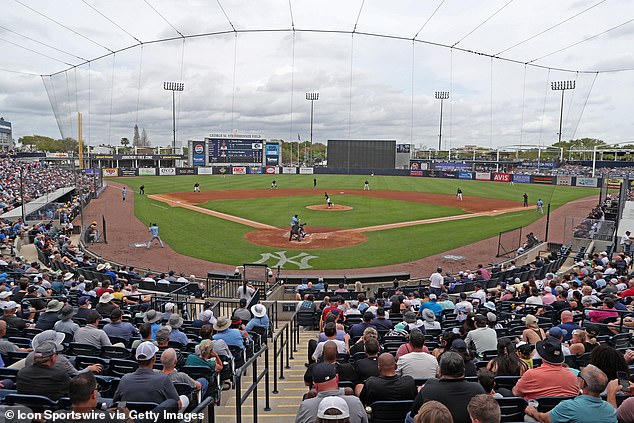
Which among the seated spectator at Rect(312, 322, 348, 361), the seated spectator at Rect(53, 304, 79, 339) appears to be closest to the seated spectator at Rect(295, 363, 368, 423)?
the seated spectator at Rect(312, 322, 348, 361)

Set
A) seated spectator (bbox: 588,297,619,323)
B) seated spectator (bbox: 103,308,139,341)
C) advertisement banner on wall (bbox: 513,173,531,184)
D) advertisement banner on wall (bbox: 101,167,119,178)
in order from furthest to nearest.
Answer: advertisement banner on wall (bbox: 101,167,119,178) → advertisement banner on wall (bbox: 513,173,531,184) → seated spectator (bbox: 588,297,619,323) → seated spectator (bbox: 103,308,139,341)

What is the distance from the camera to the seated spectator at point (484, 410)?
337 centimetres

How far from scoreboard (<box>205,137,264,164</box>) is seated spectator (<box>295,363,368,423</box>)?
101 meters

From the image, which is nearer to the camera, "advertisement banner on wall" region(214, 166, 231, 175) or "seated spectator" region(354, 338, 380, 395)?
"seated spectator" region(354, 338, 380, 395)

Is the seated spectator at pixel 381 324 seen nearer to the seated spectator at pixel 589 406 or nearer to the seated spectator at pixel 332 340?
the seated spectator at pixel 332 340

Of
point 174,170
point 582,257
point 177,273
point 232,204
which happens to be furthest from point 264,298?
point 174,170

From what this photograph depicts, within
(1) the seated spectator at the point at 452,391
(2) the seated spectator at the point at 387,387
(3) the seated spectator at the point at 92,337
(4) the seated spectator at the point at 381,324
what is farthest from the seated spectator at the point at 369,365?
(3) the seated spectator at the point at 92,337

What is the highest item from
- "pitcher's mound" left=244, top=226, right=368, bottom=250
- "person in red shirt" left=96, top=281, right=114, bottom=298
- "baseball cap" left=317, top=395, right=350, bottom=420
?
"baseball cap" left=317, top=395, right=350, bottom=420

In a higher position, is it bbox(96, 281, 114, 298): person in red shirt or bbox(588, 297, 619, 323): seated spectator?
bbox(588, 297, 619, 323): seated spectator

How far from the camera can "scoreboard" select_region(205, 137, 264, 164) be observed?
102 meters

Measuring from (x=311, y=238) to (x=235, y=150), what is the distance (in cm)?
7873

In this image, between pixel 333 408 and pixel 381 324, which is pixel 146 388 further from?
pixel 381 324

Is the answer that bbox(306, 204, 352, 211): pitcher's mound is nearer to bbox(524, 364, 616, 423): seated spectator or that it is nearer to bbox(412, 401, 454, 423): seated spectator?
bbox(524, 364, 616, 423): seated spectator

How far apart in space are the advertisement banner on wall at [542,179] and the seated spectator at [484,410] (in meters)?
79.0
